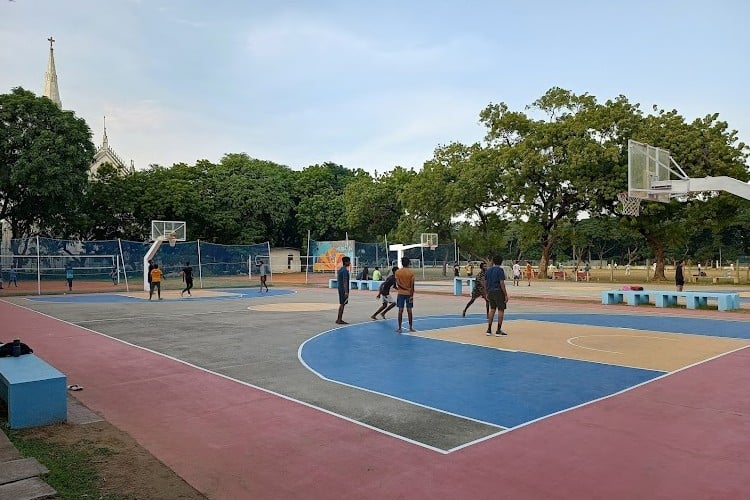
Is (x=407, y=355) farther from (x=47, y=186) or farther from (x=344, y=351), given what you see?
(x=47, y=186)

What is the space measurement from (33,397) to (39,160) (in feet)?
114

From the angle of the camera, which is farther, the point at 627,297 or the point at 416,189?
the point at 416,189

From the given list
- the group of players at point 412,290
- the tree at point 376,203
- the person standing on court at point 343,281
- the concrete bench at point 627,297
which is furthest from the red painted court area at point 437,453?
the tree at point 376,203

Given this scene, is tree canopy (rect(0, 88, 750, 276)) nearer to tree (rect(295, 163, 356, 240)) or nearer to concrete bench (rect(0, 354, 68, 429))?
tree (rect(295, 163, 356, 240))

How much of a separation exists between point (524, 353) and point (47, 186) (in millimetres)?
35301

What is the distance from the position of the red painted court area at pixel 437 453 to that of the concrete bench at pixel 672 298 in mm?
13139

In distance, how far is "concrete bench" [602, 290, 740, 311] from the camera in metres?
19.9

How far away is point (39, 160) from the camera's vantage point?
116 ft

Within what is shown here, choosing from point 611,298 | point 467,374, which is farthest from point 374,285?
point 467,374

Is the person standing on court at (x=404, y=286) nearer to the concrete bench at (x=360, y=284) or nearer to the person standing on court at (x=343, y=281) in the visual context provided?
the person standing on court at (x=343, y=281)

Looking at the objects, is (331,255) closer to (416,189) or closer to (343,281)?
(416,189)

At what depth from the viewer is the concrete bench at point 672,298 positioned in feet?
65.3

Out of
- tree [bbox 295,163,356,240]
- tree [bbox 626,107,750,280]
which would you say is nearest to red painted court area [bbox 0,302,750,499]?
tree [bbox 626,107,750,280]

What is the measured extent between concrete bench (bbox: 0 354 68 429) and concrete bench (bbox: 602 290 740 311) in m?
20.5
